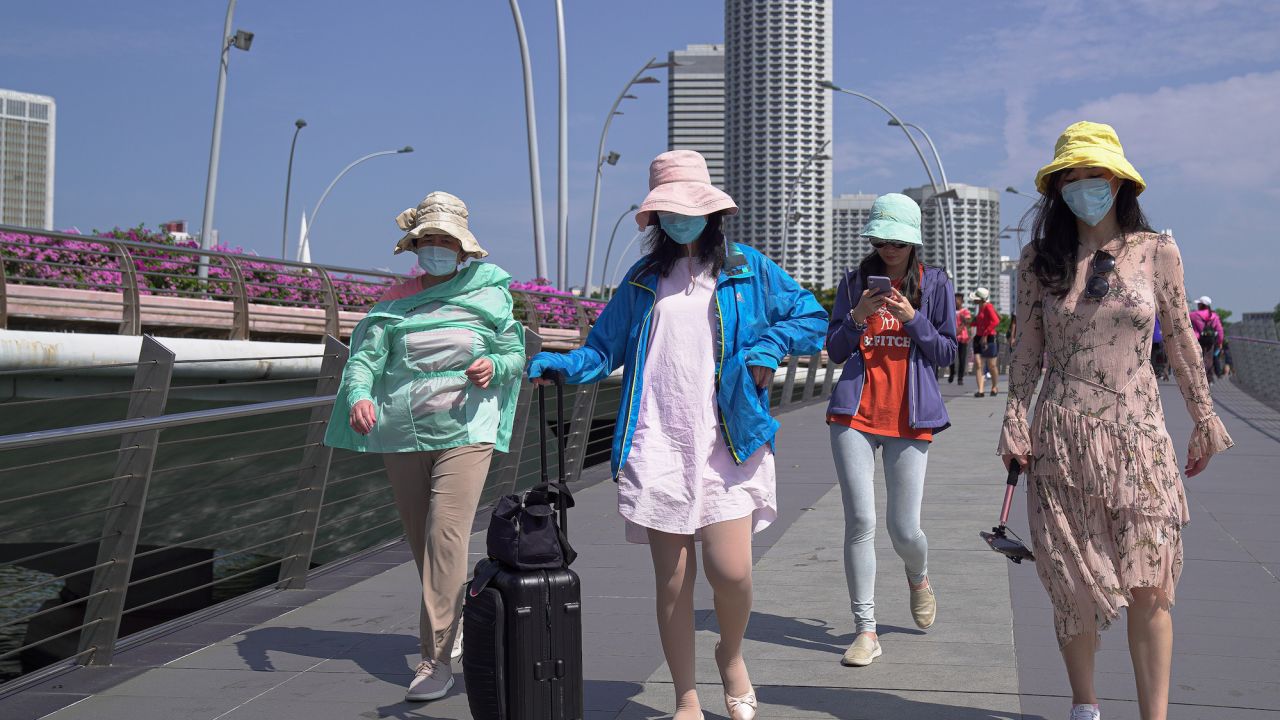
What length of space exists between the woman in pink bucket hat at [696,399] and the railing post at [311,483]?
2846 millimetres

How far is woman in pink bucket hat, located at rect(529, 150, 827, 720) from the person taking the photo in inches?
157

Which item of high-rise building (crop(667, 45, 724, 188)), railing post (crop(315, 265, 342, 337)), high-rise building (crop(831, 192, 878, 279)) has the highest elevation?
high-rise building (crop(667, 45, 724, 188))

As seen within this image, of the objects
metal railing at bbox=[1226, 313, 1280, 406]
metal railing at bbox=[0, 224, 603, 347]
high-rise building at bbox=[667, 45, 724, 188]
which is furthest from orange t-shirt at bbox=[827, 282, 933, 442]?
high-rise building at bbox=[667, 45, 724, 188]

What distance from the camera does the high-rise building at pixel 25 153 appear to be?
158875mm

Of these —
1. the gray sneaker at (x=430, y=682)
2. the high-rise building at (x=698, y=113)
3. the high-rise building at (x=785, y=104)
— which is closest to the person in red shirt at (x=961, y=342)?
the gray sneaker at (x=430, y=682)

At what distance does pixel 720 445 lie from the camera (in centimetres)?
403

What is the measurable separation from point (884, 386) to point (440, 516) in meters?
1.73

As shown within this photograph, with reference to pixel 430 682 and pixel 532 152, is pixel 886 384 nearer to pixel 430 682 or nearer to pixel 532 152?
pixel 430 682

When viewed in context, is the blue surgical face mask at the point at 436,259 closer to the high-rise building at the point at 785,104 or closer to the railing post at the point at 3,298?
the railing post at the point at 3,298

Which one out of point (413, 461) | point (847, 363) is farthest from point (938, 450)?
point (413, 461)

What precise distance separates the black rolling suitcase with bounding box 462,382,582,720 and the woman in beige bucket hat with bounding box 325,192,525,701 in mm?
905

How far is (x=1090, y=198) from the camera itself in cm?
370

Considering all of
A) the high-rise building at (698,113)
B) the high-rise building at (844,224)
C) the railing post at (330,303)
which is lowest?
the railing post at (330,303)

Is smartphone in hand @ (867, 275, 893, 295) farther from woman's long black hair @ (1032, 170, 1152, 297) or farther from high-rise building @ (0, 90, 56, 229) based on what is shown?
high-rise building @ (0, 90, 56, 229)
